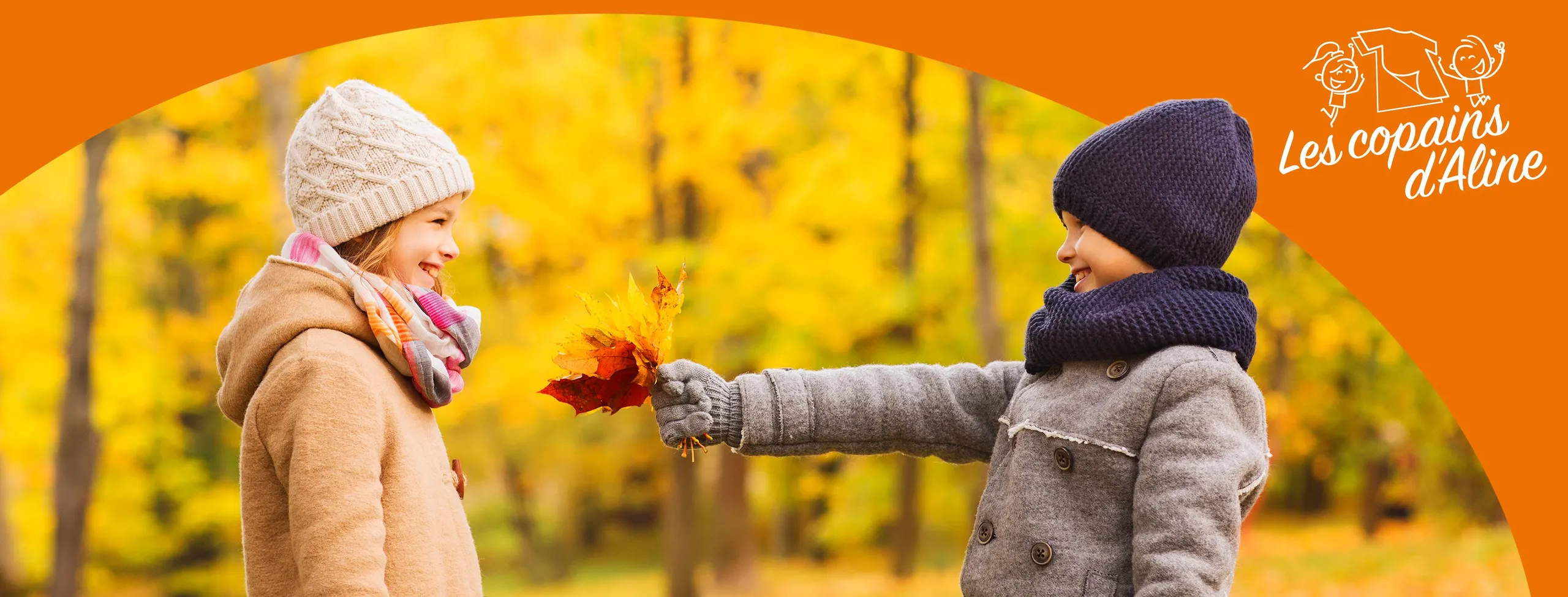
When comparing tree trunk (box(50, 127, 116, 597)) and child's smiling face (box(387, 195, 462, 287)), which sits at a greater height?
tree trunk (box(50, 127, 116, 597))

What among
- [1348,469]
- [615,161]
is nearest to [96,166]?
[615,161]

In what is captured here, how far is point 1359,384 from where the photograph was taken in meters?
13.7

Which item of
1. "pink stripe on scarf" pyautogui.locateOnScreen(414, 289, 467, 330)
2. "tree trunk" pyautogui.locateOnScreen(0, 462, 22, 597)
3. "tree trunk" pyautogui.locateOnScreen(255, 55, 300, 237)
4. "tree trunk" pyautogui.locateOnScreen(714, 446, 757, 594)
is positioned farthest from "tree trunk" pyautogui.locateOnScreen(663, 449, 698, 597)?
"pink stripe on scarf" pyautogui.locateOnScreen(414, 289, 467, 330)

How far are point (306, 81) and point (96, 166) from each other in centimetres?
213

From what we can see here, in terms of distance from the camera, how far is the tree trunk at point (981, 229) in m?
8.57

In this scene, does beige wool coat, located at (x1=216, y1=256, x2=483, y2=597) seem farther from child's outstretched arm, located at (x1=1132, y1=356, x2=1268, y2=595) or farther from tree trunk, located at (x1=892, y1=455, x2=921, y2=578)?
tree trunk, located at (x1=892, y1=455, x2=921, y2=578)

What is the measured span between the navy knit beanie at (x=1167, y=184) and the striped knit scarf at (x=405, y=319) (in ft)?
4.83

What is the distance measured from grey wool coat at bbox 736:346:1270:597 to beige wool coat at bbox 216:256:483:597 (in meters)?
0.83

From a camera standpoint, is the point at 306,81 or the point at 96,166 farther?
the point at 306,81

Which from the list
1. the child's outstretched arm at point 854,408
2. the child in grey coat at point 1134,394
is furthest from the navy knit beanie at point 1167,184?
the child's outstretched arm at point 854,408

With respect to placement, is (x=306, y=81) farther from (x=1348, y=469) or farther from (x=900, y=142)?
(x=1348, y=469)

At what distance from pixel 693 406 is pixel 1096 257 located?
1025 millimetres

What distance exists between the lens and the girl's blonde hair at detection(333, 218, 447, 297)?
105 inches

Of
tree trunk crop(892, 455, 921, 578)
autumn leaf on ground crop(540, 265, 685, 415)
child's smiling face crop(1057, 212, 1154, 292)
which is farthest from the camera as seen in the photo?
tree trunk crop(892, 455, 921, 578)
